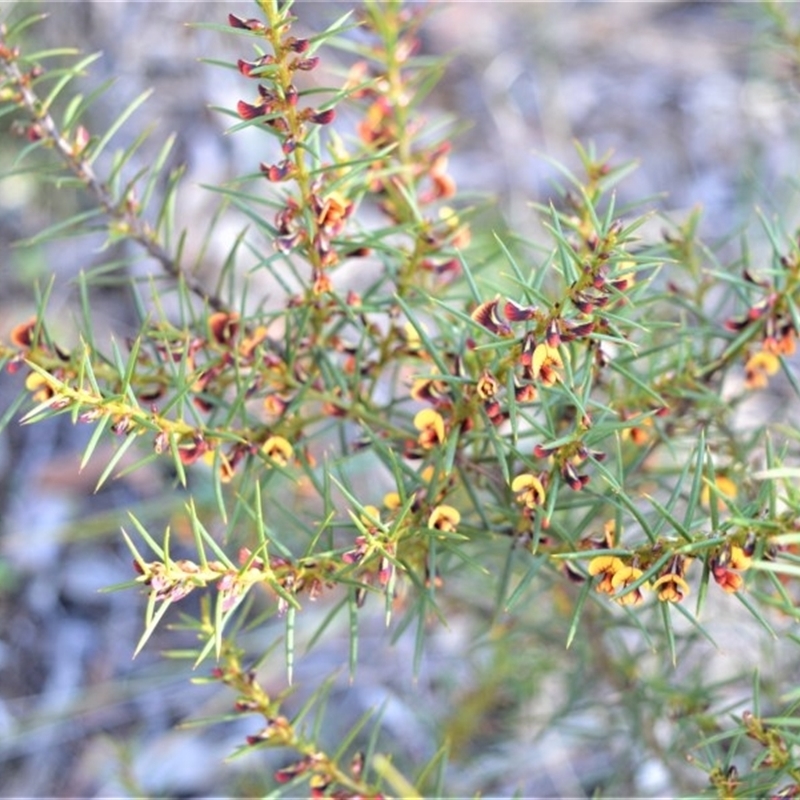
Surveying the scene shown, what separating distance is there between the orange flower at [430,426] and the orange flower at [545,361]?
5.2 inches

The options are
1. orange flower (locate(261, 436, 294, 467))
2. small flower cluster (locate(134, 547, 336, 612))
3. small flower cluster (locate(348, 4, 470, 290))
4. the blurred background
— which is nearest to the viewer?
small flower cluster (locate(134, 547, 336, 612))

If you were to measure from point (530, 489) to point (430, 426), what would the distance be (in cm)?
11

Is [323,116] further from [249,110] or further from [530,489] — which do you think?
[530,489]

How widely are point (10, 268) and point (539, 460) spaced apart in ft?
5.60

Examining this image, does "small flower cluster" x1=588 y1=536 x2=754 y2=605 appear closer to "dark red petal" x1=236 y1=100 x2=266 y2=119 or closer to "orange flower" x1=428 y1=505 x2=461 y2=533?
"orange flower" x1=428 y1=505 x2=461 y2=533

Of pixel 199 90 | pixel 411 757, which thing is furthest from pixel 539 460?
pixel 199 90

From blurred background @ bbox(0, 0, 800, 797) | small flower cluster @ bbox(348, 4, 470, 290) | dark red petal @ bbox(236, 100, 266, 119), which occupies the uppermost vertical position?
dark red petal @ bbox(236, 100, 266, 119)

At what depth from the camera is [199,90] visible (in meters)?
2.58

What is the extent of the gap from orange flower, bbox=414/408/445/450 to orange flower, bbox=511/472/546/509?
0.28 ft

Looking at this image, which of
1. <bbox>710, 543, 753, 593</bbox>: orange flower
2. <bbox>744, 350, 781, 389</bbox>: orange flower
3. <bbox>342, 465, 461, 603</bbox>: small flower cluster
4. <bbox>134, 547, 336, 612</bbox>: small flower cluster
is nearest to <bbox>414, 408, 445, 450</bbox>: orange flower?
<bbox>342, 465, 461, 603</bbox>: small flower cluster

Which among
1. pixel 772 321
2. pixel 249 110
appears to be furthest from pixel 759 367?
pixel 249 110

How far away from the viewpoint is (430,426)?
914mm

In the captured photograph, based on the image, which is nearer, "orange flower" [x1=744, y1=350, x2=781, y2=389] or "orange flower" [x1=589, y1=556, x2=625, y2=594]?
"orange flower" [x1=589, y1=556, x2=625, y2=594]

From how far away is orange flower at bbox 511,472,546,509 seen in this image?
850 millimetres
